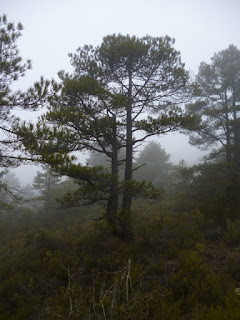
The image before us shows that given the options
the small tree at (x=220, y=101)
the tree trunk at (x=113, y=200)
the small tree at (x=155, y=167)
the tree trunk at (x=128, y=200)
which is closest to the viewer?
the tree trunk at (x=128, y=200)

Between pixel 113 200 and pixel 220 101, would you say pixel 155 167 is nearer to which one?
pixel 220 101

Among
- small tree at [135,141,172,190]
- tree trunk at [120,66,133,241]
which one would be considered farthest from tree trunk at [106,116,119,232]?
small tree at [135,141,172,190]

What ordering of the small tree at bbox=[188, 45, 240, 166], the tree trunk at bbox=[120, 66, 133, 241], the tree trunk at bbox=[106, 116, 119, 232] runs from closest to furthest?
1. the tree trunk at bbox=[120, 66, 133, 241]
2. the tree trunk at bbox=[106, 116, 119, 232]
3. the small tree at bbox=[188, 45, 240, 166]

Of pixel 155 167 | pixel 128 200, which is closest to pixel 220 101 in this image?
pixel 128 200

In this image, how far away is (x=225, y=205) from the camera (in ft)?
27.8

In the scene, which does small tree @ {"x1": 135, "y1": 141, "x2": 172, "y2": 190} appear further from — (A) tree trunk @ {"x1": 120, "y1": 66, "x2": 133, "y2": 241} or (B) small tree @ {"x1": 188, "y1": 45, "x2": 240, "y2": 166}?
(A) tree trunk @ {"x1": 120, "y1": 66, "x2": 133, "y2": 241}

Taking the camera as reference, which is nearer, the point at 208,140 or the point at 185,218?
the point at 185,218

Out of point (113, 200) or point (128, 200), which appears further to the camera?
Answer: point (128, 200)

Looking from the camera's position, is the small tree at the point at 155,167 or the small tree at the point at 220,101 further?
the small tree at the point at 155,167

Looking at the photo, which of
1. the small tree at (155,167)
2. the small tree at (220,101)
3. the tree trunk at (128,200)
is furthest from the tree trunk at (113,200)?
the small tree at (155,167)

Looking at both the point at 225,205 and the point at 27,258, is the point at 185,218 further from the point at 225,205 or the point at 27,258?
the point at 27,258

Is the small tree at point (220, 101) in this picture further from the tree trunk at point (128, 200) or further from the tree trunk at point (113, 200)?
the tree trunk at point (113, 200)

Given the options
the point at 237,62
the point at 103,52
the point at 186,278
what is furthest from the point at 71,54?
the point at 237,62

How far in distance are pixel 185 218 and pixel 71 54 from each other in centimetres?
900
